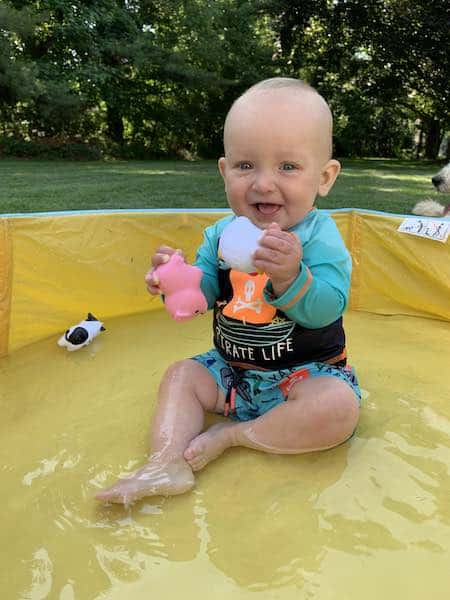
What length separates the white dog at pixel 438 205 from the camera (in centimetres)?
278

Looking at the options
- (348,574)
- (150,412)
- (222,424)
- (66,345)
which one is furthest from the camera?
(66,345)

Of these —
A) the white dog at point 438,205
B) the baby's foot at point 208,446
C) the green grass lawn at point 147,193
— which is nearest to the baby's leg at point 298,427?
the baby's foot at point 208,446

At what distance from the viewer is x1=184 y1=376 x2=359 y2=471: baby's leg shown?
0.93 meters

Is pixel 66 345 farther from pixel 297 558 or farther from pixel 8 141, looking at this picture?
pixel 8 141

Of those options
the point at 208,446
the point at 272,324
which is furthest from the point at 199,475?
the point at 272,324

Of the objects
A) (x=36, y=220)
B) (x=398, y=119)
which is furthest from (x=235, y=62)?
(x=36, y=220)

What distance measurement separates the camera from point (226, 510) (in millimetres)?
872

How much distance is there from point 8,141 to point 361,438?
8091mm

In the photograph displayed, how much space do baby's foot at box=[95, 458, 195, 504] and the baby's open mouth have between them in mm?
435

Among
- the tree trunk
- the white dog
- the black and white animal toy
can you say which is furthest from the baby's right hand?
the tree trunk

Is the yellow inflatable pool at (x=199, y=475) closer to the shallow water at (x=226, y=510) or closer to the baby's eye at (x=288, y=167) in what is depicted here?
the shallow water at (x=226, y=510)

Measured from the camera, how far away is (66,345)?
1.46 metres

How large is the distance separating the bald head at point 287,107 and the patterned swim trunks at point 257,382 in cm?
38

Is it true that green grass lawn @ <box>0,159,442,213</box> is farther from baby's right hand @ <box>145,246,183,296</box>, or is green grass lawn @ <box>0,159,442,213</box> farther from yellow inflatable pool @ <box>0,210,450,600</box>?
baby's right hand @ <box>145,246,183,296</box>
